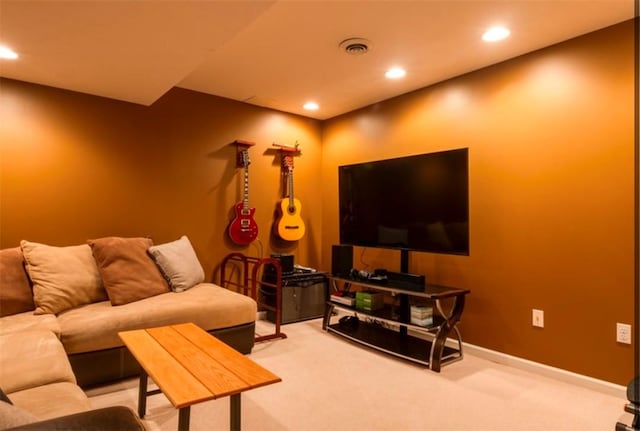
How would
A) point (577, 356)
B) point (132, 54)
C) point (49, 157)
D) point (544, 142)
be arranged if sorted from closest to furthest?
point (132, 54), point (577, 356), point (544, 142), point (49, 157)

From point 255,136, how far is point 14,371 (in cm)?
300

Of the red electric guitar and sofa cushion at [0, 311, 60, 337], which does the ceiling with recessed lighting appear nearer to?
the red electric guitar

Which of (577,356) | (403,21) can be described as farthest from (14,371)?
(577,356)

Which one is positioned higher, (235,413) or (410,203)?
(410,203)

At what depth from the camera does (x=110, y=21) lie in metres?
1.92

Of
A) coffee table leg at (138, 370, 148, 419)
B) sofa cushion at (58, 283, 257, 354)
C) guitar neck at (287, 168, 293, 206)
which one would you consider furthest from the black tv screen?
coffee table leg at (138, 370, 148, 419)

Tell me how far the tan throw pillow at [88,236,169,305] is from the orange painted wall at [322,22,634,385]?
2.33m

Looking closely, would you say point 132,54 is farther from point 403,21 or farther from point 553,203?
point 553,203

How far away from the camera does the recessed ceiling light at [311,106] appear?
4.04 m

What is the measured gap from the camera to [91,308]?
2543 millimetres

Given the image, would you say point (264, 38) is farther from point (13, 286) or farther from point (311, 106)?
point (13, 286)

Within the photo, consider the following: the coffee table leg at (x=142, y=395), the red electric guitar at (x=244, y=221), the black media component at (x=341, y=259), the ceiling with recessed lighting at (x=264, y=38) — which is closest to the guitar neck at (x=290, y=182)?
the red electric guitar at (x=244, y=221)

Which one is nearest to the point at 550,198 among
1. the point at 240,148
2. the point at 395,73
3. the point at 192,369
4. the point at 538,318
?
the point at 538,318

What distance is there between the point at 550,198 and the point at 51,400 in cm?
302
